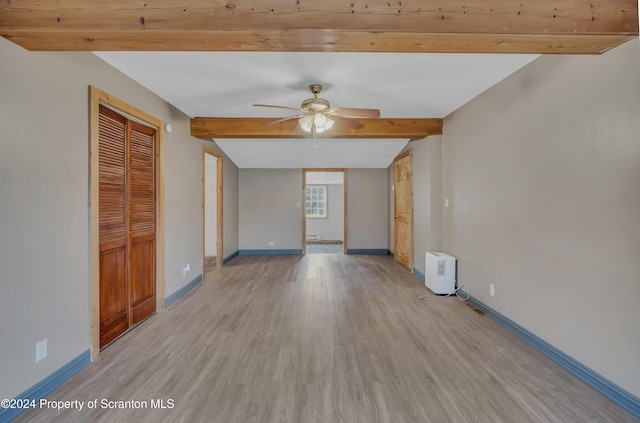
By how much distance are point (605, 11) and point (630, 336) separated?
199 centimetres

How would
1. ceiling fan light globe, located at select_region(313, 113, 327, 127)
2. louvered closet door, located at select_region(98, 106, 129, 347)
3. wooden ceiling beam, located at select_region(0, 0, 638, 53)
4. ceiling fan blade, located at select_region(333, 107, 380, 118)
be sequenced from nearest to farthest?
wooden ceiling beam, located at select_region(0, 0, 638, 53)
louvered closet door, located at select_region(98, 106, 129, 347)
ceiling fan blade, located at select_region(333, 107, 380, 118)
ceiling fan light globe, located at select_region(313, 113, 327, 127)

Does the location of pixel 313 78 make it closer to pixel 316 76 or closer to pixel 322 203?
pixel 316 76

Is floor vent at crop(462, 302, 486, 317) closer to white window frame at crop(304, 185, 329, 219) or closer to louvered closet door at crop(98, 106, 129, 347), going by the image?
louvered closet door at crop(98, 106, 129, 347)

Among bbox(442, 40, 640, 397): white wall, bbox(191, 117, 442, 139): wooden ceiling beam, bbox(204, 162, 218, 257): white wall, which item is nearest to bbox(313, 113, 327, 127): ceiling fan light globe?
bbox(191, 117, 442, 139): wooden ceiling beam

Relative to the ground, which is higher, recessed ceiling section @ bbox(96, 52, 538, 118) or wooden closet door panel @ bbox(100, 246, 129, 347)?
recessed ceiling section @ bbox(96, 52, 538, 118)

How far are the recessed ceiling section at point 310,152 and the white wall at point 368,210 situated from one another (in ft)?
1.31

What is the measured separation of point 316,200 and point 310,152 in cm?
429

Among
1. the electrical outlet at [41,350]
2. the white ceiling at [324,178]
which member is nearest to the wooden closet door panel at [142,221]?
the electrical outlet at [41,350]

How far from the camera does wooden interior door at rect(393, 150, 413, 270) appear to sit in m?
5.14

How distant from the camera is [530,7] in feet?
5.40

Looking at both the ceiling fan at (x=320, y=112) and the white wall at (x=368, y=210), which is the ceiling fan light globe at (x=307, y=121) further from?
the white wall at (x=368, y=210)

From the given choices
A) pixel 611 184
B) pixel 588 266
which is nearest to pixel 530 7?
pixel 611 184

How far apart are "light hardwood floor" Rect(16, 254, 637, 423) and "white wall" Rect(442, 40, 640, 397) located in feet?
1.30

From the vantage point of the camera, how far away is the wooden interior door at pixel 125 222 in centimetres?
246
